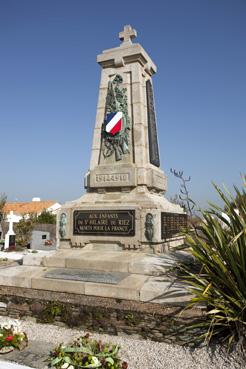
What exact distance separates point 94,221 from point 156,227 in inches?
55.3

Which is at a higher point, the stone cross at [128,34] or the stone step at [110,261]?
the stone cross at [128,34]

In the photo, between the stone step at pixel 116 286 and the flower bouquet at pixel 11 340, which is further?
the stone step at pixel 116 286

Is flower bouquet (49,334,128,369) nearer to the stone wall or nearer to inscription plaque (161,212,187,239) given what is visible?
the stone wall

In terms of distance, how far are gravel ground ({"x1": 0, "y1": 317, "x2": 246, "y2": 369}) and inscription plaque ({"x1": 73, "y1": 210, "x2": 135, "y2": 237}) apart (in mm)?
2390

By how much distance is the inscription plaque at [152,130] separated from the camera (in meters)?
7.45

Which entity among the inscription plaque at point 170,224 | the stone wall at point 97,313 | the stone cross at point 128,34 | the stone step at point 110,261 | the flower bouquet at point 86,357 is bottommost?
the flower bouquet at point 86,357

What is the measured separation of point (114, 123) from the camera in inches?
284

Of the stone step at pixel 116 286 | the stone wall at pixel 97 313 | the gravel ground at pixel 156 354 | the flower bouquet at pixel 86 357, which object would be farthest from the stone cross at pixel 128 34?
the flower bouquet at pixel 86 357

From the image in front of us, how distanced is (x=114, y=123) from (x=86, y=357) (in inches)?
200

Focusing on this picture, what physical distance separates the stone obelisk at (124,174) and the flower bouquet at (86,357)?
273 centimetres

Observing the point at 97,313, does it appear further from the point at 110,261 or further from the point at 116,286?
the point at 110,261

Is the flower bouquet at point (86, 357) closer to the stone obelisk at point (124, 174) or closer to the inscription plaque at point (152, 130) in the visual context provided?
the stone obelisk at point (124, 174)

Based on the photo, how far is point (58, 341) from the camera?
4.06 meters

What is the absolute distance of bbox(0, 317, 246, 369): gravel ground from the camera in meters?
3.34
